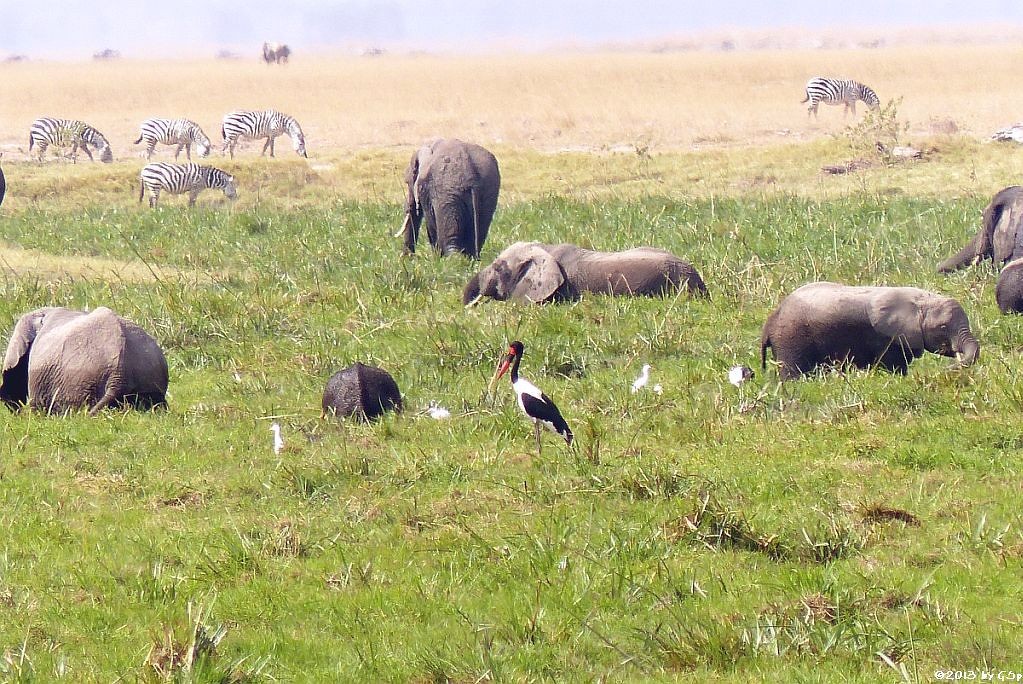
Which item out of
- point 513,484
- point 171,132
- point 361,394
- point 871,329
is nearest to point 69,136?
point 171,132

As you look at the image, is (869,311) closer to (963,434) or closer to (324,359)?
(963,434)

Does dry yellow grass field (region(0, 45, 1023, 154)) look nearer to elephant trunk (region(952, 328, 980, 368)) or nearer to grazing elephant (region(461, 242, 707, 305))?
grazing elephant (region(461, 242, 707, 305))

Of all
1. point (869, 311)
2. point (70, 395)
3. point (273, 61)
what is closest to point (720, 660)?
point (869, 311)

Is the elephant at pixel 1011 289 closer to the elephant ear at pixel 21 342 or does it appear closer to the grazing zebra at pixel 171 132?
the elephant ear at pixel 21 342

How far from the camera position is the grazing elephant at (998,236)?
12445 mm

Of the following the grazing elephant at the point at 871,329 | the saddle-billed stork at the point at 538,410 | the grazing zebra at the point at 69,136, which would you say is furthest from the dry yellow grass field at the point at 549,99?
the saddle-billed stork at the point at 538,410

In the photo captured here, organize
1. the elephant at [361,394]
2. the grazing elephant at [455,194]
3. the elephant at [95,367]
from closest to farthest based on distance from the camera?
the elephant at [361,394] → the elephant at [95,367] → the grazing elephant at [455,194]

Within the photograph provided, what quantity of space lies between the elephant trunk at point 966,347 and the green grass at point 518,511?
9cm

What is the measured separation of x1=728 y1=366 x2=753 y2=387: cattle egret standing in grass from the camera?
883 cm

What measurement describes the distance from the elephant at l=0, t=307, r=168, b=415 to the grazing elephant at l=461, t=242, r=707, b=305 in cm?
395

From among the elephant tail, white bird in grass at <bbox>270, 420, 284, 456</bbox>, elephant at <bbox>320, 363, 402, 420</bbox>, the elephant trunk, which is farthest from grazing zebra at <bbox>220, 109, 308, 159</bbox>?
white bird in grass at <bbox>270, 420, 284, 456</bbox>

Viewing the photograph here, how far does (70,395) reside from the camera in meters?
8.56

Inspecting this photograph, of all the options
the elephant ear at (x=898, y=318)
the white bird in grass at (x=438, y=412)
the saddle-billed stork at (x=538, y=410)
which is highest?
the elephant ear at (x=898, y=318)

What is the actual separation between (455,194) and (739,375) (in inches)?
248
